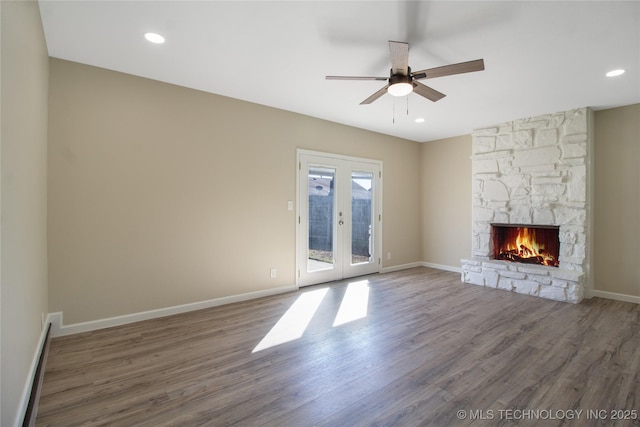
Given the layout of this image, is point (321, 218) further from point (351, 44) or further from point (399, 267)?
point (351, 44)

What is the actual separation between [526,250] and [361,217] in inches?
108

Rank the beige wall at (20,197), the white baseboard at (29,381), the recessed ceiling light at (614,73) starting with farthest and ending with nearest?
the recessed ceiling light at (614,73)
the white baseboard at (29,381)
the beige wall at (20,197)

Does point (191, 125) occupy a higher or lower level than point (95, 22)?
lower

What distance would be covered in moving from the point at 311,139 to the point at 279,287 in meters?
2.32

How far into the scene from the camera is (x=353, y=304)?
3908 mm

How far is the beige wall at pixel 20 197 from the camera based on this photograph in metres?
1.44

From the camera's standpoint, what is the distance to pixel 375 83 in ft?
11.5

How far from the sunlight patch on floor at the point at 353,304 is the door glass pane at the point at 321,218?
0.61 metres

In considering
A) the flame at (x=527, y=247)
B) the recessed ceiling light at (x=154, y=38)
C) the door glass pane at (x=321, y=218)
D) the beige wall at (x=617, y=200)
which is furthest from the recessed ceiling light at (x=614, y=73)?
the recessed ceiling light at (x=154, y=38)

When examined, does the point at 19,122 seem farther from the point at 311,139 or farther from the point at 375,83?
the point at 311,139

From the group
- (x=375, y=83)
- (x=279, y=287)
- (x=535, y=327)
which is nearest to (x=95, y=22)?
(x=375, y=83)

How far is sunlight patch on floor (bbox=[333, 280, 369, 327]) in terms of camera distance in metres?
3.42

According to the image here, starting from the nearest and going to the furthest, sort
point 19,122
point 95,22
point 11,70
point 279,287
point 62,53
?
point 11,70, point 19,122, point 95,22, point 62,53, point 279,287

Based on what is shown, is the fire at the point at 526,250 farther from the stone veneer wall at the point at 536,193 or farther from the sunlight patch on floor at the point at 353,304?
the sunlight patch on floor at the point at 353,304
